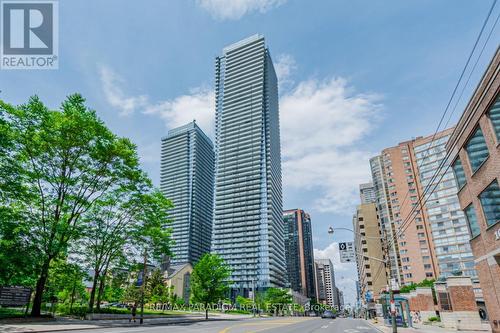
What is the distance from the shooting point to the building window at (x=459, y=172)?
22.5m

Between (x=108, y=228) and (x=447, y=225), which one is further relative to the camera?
(x=447, y=225)

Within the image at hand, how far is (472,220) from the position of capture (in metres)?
21.4

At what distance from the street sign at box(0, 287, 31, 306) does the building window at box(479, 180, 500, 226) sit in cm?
3581

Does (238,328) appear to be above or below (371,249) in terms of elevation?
below

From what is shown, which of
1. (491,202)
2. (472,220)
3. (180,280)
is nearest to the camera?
(491,202)

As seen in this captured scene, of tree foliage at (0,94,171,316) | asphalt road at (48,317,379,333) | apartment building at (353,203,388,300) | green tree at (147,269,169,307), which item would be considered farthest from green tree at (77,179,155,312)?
apartment building at (353,203,388,300)

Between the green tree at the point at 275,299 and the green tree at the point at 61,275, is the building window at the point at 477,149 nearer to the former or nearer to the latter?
the green tree at the point at 61,275

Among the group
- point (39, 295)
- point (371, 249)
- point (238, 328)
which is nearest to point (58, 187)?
point (39, 295)

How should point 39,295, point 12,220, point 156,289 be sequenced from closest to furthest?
point 12,220, point 39,295, point 156,289

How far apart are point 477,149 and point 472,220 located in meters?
5.43

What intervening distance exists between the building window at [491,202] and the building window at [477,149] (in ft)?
5.83

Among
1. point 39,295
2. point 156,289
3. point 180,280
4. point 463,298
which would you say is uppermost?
point 180,280

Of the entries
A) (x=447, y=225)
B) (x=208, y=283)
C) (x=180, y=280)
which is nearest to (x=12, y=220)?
(x=208, y=283)

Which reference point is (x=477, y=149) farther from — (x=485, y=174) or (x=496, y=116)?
(x=496, y=116)
